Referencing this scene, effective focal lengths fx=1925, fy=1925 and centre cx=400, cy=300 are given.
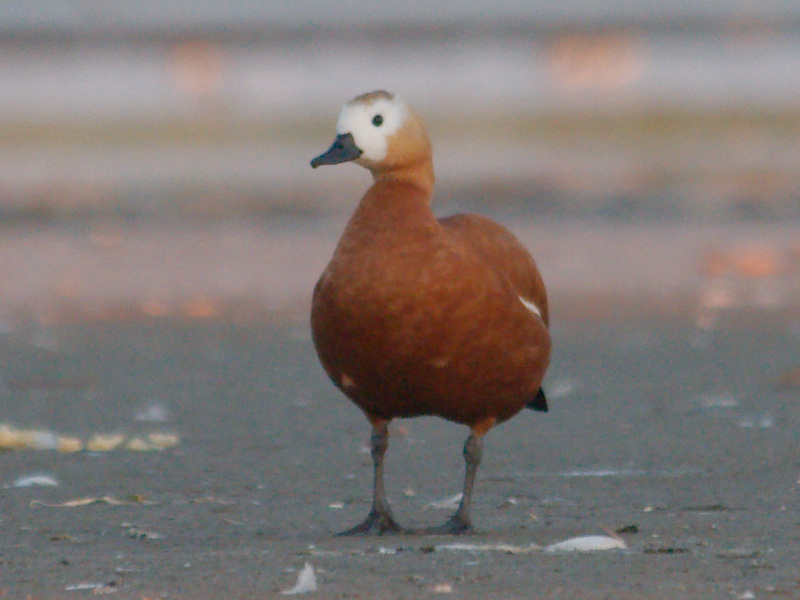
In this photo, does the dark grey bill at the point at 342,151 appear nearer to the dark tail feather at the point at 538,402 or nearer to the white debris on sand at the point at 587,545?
the dark tail feather at the point at 538,402

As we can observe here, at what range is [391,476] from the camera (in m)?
6.06

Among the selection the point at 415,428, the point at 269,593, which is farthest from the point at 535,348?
the point at 415,428

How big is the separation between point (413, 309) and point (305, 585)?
95 cm

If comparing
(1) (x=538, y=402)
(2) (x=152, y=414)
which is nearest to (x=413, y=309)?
(1) (x=538, y=402)

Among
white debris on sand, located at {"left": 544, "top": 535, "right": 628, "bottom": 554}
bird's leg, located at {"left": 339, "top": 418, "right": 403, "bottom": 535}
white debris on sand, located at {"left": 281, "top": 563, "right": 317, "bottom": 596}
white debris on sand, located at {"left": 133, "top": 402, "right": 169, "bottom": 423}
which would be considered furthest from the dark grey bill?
white debris on sand, located at {"left": 133, "top": 402, "right": 169, "bottom": 423}

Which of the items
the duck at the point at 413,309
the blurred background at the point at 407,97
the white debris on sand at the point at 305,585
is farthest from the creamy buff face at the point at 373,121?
the blurred background at the point at 407,97

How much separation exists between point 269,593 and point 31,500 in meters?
1.60

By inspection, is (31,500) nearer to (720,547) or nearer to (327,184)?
→ (720,547)

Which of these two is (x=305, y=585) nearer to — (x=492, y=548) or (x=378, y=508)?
(x=492, y=548)

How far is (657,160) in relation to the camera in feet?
73.7

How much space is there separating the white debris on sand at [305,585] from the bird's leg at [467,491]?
2.69 ft

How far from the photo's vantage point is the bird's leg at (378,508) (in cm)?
495

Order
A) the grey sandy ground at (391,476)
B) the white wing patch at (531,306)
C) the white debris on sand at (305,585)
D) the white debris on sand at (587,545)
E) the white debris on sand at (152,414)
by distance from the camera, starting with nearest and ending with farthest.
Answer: the white debris on sand at (305,585) → the grey sandy ground at (391,476) → the white debris on sand at (587,545) → the white wing patch at (531,306) → the white debris on sand at (152,414)

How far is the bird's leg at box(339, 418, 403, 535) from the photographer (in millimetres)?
4953
